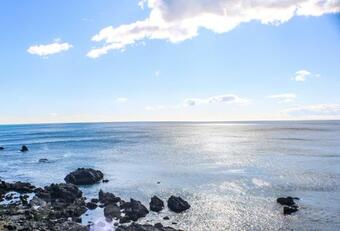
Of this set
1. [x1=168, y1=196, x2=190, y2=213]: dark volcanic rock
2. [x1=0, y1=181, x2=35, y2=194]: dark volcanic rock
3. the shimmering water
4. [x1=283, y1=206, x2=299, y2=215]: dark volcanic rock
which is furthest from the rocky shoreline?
[x1=283, y1=206, x2=299, y2=215]: dark volcanic rock

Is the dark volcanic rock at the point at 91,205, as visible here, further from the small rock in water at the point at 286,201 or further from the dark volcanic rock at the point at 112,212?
the small rock in water at the point at 286,201

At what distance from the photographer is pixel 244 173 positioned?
8844 centimetres

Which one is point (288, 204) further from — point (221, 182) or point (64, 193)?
point (64, 193)

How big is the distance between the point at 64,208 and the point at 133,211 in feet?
35.5

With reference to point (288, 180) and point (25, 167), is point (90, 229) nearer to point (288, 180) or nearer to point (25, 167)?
point (288, 180)

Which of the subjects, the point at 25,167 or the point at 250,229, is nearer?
the point at 250,229

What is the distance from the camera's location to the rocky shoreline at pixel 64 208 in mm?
46875

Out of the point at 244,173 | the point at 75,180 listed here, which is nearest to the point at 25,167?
the point at 75,180

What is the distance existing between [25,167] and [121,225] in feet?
222

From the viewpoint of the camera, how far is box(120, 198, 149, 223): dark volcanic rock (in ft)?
170

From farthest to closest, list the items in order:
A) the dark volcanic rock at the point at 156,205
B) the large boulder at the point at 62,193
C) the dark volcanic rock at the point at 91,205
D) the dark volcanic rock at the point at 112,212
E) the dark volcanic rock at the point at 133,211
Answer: the large boulder at the point at 62,193, the dark volcanic rock at the point at 91,205, the dark volcanic rock at the point at 156,205, the dark volcanic rock at the point at 112,212, the dark volcanic rock at the point at 133,211

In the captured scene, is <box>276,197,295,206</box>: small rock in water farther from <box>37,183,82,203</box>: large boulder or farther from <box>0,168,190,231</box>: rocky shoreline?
<box>37,183,82,203</box>: large boulder

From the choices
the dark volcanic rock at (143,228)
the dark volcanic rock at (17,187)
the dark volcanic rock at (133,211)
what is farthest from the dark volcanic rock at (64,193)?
the dark volcanic rock at (143,228)

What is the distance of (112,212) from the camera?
176ft
